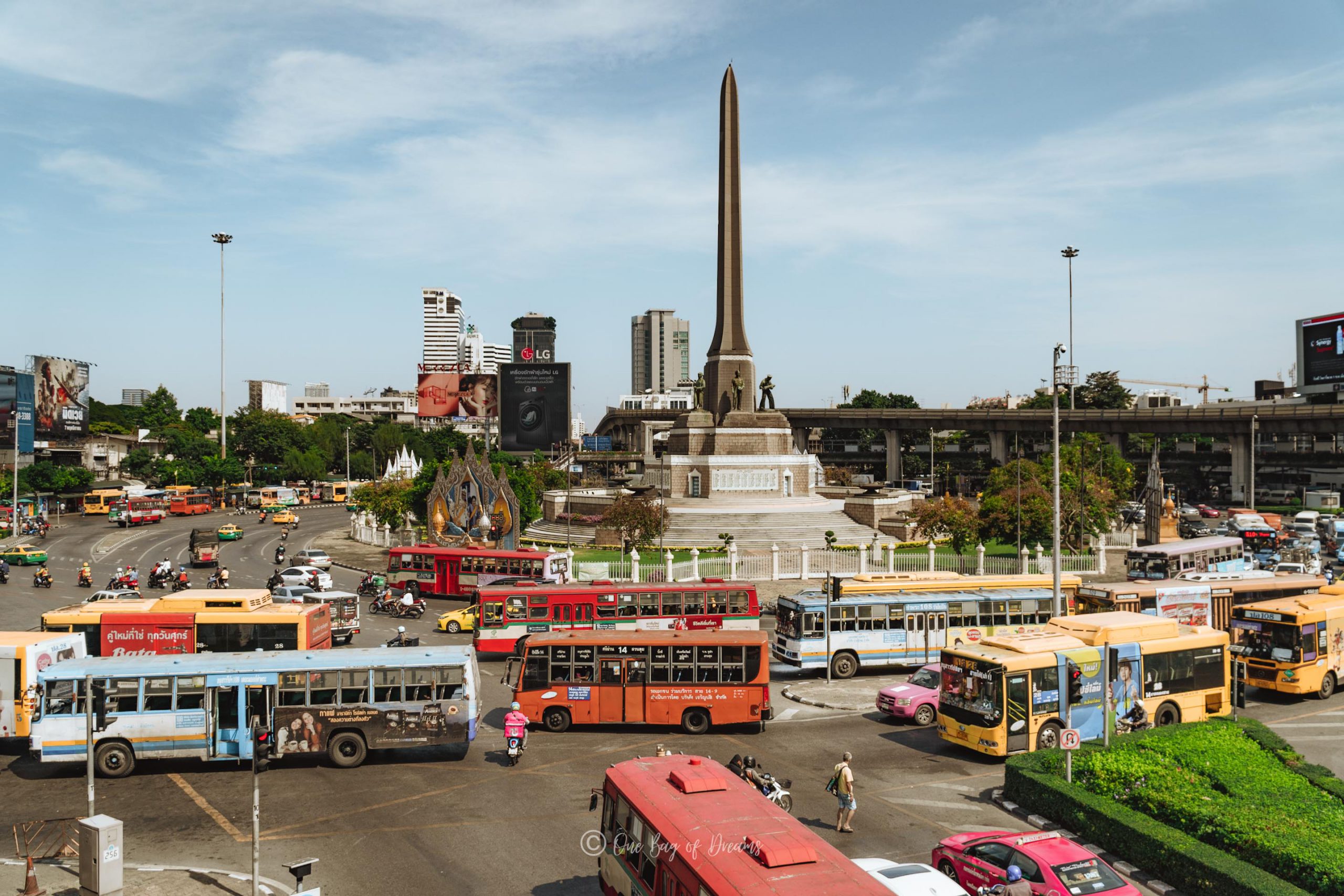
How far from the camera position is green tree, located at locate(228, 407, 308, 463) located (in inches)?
4508

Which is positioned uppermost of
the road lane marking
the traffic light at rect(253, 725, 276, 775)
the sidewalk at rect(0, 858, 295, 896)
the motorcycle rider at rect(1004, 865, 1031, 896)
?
the traffic light at rect(253, 725, 276, 775)

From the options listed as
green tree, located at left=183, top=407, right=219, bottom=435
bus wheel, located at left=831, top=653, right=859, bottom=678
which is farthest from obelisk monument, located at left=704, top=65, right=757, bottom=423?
green tree, located at left=183, top=407, right=219, bottom=435

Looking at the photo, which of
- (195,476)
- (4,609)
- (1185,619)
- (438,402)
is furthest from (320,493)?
(1185,619)

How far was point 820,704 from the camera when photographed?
2367 centimetres

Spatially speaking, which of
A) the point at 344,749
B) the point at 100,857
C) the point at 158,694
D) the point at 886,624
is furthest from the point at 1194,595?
the point at 100,857

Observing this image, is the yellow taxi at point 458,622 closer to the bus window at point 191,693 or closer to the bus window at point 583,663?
the bus window at point 583,663

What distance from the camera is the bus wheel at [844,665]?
26.7m

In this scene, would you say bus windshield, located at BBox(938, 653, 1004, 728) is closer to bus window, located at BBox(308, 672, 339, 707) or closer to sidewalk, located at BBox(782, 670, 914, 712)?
sidewalk, located at BBox(782, 670, 914, 712)

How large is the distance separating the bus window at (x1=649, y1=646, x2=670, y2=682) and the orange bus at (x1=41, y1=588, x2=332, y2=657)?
8807 mm

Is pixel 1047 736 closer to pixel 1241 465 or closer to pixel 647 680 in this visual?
pixel 647 680

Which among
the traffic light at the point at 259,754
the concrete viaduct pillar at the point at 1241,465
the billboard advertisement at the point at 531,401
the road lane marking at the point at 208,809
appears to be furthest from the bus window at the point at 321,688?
the concrete viaduct pillar at the point at 1241,465

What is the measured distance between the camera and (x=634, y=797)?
1101 centimetres

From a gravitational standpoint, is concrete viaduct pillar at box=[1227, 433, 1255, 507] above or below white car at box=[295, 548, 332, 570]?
above

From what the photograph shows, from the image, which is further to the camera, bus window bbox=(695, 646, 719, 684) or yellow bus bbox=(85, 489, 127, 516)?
yellow bus bbox=(85, 489, 127, 516)
